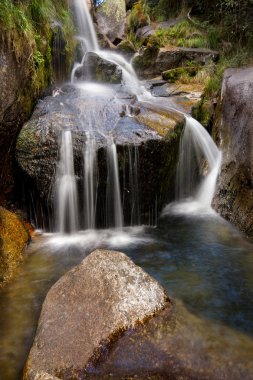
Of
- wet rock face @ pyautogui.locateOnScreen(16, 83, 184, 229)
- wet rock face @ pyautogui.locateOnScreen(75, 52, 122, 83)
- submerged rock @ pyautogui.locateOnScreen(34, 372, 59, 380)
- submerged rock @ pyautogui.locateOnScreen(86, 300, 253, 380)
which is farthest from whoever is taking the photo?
wet rock face @ pyautogui.locateOnScreen(75, 52, 122, 83)

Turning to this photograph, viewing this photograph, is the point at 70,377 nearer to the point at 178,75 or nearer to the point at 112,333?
the point at 112,333

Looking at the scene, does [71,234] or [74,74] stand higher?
[74,74]

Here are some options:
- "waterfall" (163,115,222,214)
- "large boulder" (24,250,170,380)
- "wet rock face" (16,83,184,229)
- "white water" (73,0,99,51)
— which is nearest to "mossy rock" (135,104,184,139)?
"wet rock face" (16,83,184,229)

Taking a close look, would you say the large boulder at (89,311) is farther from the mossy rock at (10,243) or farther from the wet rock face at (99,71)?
the wet rock face at (99,71)

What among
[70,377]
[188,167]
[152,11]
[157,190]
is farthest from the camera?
[152,11]

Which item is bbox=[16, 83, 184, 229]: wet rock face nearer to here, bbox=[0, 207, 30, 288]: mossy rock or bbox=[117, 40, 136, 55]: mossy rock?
bbox=[0, 207, 30, 288]: mossy rock

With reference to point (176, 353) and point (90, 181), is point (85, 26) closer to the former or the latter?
point (90, 181)

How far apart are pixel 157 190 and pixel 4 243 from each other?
2.81m

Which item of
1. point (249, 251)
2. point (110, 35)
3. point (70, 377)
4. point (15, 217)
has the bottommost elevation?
point (70, 377)

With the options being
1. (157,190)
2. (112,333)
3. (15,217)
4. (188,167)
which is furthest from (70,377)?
(188,167)

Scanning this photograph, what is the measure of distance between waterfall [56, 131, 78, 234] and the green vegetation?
4.55ft

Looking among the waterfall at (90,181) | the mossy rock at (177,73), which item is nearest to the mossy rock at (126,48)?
the mossy rock at (177,73)

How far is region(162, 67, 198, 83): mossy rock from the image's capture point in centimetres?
1047

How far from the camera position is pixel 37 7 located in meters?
6.73
